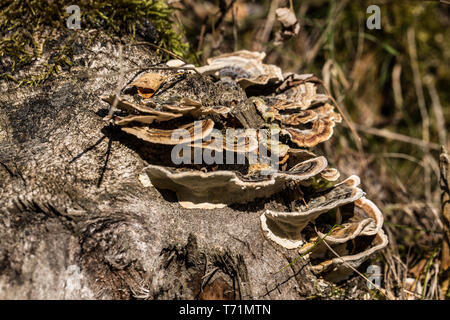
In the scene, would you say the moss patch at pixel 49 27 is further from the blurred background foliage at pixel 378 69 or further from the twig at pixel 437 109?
the twig at pixel 437 109

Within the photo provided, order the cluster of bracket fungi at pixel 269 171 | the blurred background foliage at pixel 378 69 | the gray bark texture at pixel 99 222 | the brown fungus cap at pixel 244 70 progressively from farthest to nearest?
A: the blurred background foliage at pixel 378 69, the brown fungus cap at pixel 244 70, the cluster of bracket fungi at pixel 269 171, the gray bark texture at pixel 99 222

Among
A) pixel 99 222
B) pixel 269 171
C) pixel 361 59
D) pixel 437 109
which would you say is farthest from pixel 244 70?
pixel 437 109

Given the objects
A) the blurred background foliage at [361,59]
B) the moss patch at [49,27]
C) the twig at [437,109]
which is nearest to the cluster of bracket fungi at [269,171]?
the moss patch at [49,27]

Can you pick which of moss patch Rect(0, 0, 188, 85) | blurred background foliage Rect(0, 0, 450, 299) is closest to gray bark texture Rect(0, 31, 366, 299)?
moss patch Rect(0, 0, 188, 85)
